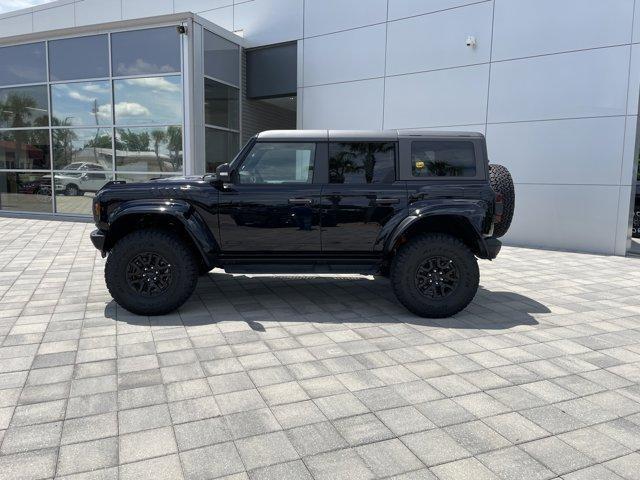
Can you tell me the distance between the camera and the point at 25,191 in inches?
553

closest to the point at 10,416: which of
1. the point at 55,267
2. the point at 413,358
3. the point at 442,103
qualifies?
the point at 413,358

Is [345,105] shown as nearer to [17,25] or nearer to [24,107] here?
[24,107]

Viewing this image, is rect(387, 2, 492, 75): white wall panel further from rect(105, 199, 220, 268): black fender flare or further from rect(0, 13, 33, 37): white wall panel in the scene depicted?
rect(0, 13, 33, 37): white wall panel

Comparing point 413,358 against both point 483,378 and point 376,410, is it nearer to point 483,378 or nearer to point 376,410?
point 483,378

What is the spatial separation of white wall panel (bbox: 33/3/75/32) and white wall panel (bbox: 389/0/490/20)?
41.7 feet

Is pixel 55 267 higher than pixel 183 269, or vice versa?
pixel 183 269

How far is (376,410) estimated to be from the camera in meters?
3.01

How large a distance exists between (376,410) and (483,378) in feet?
3.20

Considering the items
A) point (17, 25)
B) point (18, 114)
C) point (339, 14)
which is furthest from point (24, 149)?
point (339, 14)

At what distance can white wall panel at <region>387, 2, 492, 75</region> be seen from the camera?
31.8 ft

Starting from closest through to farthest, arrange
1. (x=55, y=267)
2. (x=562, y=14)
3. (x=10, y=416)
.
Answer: (x=10, y=416)
(x=55, y=267)
(x=562, y=14)

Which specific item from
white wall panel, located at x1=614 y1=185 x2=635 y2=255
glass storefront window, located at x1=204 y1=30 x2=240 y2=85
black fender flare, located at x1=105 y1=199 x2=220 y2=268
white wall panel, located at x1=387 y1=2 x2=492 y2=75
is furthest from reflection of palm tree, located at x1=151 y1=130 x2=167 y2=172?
white wall panel, located at x1=614 y1=185 x2=635 y2=255

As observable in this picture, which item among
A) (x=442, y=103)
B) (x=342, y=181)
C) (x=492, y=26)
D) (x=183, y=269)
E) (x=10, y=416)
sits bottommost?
(x=10, y=416)

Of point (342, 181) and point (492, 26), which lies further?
point (492, 26)
